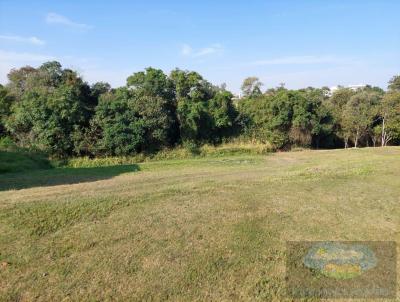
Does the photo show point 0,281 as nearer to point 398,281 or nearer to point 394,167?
point 398,281

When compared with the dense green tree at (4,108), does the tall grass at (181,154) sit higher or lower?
lower

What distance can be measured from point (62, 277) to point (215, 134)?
23.1m

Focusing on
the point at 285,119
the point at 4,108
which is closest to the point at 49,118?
the point at 4,108

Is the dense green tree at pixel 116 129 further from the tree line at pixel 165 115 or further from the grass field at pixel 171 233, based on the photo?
the grass field at pixel 171 233

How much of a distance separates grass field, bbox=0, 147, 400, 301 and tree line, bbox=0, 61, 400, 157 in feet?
32.2

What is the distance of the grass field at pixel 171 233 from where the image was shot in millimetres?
4680

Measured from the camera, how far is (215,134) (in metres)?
27.5

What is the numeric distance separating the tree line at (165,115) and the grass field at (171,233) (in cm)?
981

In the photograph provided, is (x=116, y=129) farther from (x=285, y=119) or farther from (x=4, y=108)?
(x=285, y=119)

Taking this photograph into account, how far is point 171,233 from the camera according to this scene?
6.54 metres

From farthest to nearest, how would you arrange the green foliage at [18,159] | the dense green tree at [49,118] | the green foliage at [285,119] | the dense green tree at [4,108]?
the green foliage at [285,119], the dense green tree at [4,108], the dense green tree at [49,118], the green foliage at [18,159]

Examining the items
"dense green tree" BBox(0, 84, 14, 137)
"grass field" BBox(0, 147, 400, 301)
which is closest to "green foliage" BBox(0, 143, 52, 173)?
"dense green tree" BBox(0, 84, 14, 137)

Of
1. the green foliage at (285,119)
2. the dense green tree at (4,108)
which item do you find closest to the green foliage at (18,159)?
the dense green tree at (4,108)

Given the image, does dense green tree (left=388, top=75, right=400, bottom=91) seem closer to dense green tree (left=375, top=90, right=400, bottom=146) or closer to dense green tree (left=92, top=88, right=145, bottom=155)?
dense green tree (left=375, top=90, right=400, bottom=146)
